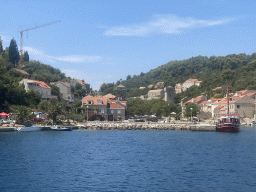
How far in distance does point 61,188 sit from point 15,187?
3693 millimetres

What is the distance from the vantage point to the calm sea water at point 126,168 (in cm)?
2602

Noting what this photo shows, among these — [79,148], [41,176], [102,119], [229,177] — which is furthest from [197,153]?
[102,119]

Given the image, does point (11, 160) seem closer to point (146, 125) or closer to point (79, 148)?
point (79, 148)

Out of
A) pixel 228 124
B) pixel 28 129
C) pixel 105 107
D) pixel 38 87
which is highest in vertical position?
pixel 38 87

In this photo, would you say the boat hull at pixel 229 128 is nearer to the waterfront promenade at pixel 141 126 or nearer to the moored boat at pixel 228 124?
the moored boat at pixel 228 124

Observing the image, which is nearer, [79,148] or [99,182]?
[99,182]

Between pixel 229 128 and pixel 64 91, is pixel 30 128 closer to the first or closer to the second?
pixel 229 128

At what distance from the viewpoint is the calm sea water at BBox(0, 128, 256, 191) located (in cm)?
2602

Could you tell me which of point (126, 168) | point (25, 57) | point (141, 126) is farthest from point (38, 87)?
point (126, 168)

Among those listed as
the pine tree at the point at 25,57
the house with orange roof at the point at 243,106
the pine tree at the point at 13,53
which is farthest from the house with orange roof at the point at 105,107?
the pine tree at the point at 25,57

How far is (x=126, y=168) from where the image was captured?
33.1m

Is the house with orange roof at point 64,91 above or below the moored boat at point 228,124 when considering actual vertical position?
above

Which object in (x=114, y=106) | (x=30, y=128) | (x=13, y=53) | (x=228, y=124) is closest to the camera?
(x=30, y=128)

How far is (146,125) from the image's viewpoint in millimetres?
91125
